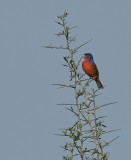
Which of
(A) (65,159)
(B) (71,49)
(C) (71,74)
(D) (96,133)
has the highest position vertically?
(B) (71,49)

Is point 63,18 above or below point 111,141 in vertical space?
above

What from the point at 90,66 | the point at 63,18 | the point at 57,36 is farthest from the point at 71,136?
the point at 90,66

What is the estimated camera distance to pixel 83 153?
284cm

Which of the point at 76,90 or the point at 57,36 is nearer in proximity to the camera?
the point at 76,90

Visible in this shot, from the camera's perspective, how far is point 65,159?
302 centimetres

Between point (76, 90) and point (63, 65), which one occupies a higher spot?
point (63, 65)

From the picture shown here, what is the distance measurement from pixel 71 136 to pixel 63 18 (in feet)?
3.85

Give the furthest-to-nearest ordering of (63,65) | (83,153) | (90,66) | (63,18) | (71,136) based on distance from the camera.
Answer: (90,66)
(63,18)
(63,65)
(71,136)
(83,153)

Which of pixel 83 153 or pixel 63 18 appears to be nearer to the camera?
pixel 83 153

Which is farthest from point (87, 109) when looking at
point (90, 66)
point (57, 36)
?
point (90, 66)

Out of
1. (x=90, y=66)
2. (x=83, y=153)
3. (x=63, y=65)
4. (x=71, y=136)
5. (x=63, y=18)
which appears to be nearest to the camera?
(x=83, y=153)

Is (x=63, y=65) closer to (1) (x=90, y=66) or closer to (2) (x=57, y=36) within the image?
(2) (x=57, y=36)

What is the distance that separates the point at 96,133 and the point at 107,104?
0.80 ft

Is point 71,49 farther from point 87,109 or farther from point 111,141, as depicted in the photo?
point 111,141
